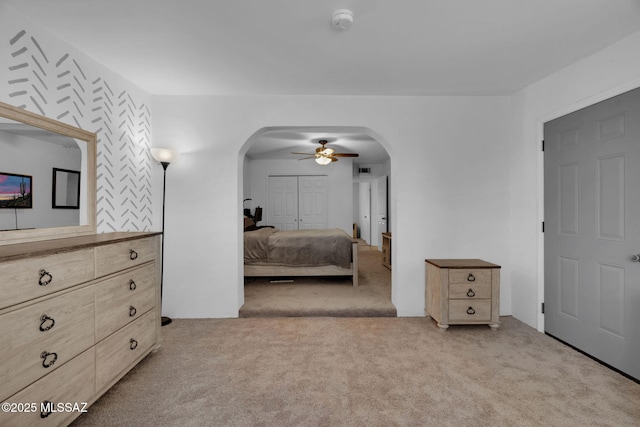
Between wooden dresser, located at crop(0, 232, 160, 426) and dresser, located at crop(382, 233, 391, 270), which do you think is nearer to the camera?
wooden dresser, located at crop(0, 232, 160, 426)

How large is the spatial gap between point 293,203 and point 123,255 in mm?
5294

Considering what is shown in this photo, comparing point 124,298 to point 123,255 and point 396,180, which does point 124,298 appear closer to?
point 123,255

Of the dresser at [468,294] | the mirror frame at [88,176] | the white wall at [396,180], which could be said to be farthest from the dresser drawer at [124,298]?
the dresser at [468,294]

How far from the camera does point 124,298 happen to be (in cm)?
203

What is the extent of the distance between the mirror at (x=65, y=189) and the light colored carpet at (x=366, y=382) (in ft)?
4.44

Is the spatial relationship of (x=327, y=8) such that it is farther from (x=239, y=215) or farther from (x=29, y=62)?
(x=239, y=215)

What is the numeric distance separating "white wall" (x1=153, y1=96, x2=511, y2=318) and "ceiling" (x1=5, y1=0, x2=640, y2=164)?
30cm

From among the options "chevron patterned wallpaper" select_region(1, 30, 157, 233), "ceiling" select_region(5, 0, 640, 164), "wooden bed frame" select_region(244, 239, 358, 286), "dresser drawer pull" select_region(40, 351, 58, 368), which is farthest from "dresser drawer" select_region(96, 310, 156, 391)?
"ceiling" select_region(5, 0, 640, 164)

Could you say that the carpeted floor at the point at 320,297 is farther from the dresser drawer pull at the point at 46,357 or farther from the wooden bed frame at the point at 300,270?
the dresser drawer pull at the point at 46,357

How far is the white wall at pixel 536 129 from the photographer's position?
2.22 meters

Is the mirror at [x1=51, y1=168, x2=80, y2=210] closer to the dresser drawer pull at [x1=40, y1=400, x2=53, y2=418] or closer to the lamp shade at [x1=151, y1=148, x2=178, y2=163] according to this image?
the lamp shade at [x1=151, y1=148, x2=178, y2=163]

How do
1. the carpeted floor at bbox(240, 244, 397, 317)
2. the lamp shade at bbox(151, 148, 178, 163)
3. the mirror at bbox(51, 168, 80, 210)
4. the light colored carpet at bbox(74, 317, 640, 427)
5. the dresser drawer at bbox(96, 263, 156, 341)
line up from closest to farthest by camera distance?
the light colored carpet at bbox(74, 317, 640, 427)
the dresser drawer at bbox(96, 263, 156, 341)
the mirror at bbox(51, 168, 80, 210)
the lamp shade at bbox(151, 148, 178, 163)
the carpeted floor at bbox(240, 244, 397, 317)

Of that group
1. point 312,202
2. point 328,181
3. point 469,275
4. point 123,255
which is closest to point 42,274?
point 123,255

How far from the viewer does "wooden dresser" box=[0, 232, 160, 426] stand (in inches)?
50.9
